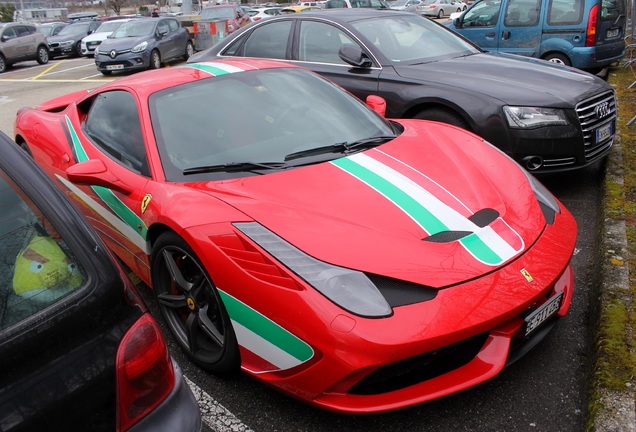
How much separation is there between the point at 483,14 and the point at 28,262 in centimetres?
900

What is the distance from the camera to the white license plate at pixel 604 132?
15.1 ft

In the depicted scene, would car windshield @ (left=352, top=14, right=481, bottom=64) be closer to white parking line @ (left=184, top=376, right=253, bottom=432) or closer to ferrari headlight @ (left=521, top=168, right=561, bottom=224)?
ferrari headlight @ (left=521, top=168, right=561, bottom=224)

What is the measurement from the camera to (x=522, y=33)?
880cm

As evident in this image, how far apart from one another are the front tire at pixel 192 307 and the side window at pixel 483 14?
25.6 ft

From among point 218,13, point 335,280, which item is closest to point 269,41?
point 335,280

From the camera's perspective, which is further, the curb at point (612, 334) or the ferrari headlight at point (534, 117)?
the ferrari headlight at point (534, 117)

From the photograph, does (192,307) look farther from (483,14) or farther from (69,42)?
(69,42)

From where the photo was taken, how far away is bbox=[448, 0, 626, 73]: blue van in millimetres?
8391

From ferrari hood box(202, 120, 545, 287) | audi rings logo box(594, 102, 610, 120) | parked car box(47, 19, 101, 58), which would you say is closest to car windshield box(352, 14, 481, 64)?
audi rings logo box(594, 102, 610, 120)

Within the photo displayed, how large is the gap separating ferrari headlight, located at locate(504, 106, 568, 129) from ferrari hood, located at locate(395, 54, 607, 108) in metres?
0.06

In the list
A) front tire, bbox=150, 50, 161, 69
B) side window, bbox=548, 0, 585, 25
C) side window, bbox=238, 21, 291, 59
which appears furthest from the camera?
front tire, bbox=150, 50, 161, 69

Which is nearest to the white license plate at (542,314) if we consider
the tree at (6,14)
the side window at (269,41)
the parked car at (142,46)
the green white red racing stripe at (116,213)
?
the green white red racing stripe at (116,213)

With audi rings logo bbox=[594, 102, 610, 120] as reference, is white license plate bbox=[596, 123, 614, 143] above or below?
below

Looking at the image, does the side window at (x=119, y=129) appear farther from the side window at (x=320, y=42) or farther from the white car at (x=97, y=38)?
the white car at (x=97, y=38)
